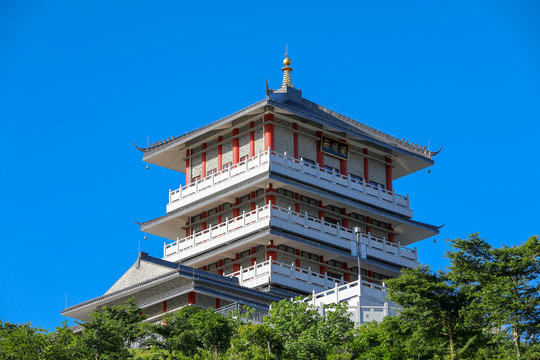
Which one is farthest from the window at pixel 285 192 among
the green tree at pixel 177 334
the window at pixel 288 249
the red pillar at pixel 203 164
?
the green tree at pixel 177 334

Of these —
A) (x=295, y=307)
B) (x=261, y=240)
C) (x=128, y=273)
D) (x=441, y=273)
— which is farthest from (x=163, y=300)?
(x=441, y=273)

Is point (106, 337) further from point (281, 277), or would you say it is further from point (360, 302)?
point (281, 277)

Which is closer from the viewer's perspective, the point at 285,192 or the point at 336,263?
the point at 285,192

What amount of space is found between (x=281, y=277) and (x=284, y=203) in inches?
266

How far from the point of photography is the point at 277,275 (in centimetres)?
8031

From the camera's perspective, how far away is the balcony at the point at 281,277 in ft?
263

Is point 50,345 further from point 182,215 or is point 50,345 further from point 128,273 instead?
point 182,215

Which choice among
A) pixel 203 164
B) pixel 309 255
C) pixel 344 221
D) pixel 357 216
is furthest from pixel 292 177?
pixel 203 164

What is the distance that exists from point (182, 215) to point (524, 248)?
35.6 m

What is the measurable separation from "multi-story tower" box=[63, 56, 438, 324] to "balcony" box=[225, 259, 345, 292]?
9cm

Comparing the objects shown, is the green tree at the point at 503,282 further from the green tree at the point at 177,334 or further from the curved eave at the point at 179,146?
the curved eave at the point at 179,146

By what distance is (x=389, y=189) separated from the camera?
92000 millimetres

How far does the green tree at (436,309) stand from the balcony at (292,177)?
86.0 ft

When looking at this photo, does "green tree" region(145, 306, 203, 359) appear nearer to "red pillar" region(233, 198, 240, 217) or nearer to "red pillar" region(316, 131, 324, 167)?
"red pillar" region(233, 198, 240, 217)
